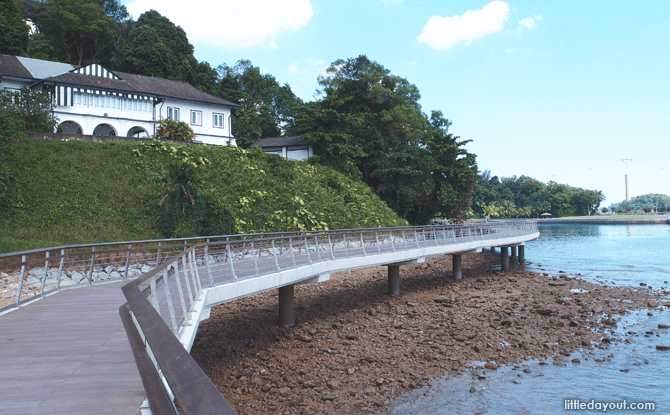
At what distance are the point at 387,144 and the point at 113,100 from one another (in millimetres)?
24435

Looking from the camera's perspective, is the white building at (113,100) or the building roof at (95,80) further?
the building roof at (95,80)

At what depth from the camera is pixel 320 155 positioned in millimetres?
42344

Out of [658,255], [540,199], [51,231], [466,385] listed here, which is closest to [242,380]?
[466,385]

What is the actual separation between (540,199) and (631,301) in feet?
342

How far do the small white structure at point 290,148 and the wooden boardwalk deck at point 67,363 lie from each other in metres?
36.5

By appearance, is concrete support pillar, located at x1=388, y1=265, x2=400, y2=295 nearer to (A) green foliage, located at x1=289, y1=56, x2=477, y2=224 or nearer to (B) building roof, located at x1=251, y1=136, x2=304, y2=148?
(A) green foliage, located at x1=289, y1=56, x2=477, y2=224

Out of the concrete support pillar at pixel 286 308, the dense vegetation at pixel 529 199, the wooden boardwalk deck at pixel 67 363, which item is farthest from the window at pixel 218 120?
the dense vegetation at pixel 529 199

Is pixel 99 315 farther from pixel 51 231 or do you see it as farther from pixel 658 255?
pixel 658 255

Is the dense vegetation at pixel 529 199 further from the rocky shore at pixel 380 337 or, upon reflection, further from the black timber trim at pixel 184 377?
the black timber trim at pixel 184 377

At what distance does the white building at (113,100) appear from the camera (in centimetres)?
3572

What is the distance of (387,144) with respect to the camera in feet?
153

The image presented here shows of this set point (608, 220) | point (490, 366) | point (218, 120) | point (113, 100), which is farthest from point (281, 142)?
point (608, 220)

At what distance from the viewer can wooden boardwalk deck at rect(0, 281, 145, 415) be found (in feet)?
15.4

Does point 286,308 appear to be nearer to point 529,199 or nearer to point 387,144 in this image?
point 387,144
